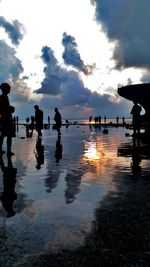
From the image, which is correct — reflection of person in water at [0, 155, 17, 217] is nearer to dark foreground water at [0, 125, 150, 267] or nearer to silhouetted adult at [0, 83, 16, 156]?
dark foreground water at [0, 125, 150, 267]

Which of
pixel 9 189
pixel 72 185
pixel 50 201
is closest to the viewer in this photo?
pixel 50 201

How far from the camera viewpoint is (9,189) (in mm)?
8422

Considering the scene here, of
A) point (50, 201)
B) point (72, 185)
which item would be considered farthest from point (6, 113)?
point (50, 201)

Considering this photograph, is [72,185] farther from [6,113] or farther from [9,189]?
[6,113]

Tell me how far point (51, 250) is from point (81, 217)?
5.23 feet

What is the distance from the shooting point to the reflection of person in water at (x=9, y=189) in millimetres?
6613

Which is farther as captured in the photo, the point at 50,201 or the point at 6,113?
the point at 6,113

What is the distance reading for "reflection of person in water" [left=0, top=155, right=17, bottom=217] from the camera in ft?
21.7

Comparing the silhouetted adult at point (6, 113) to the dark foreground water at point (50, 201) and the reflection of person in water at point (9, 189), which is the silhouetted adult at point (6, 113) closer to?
the dark foreground water at point (50, 201)

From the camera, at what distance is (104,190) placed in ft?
26.6

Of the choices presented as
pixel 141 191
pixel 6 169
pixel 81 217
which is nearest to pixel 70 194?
pixel 141 191

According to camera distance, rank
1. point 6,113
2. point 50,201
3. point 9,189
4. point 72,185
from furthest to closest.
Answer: point 6,113 < point 72,185 < point 9,189 < point 50,201

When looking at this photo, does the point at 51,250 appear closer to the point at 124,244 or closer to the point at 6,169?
the point at 124,244

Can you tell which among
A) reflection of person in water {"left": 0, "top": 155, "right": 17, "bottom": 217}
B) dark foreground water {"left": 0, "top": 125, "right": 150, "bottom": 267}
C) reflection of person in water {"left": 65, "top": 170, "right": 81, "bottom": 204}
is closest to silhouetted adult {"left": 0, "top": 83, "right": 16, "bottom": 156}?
dark foreground water {"left": 0, "top": 125, "right": 150, "bottom": 267}
